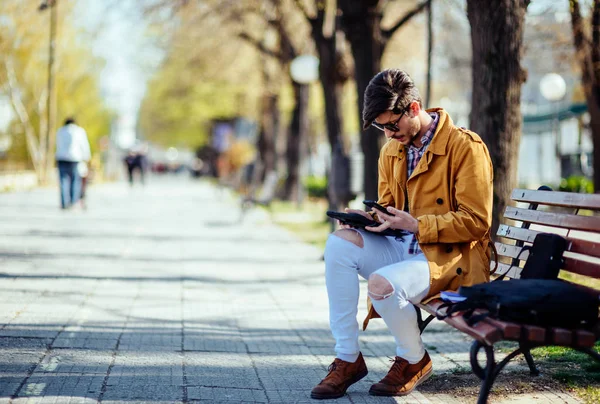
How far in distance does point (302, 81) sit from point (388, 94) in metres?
17.1

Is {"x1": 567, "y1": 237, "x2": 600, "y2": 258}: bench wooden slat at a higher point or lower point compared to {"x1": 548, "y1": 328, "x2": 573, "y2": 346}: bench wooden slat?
higher

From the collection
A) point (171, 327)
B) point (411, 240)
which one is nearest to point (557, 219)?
point (411, 240)

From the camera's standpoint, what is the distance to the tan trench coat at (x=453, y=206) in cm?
472

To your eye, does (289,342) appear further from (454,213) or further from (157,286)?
(157,286)

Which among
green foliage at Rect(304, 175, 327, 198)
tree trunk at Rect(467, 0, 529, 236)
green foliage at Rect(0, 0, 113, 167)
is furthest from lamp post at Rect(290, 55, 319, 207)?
green foliage at Rect(0, 0, 113, 167)

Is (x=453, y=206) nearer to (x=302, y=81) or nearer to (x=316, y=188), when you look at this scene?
(x=302, y=81)

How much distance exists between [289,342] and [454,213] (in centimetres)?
243

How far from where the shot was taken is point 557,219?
514 centimetres

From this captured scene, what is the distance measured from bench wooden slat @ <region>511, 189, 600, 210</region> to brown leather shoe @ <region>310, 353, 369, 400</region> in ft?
4.45

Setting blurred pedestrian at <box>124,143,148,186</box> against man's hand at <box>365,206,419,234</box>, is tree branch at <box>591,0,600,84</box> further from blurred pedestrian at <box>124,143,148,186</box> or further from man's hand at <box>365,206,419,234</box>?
blurred pedestrian at <box>124,143,148,186</box>

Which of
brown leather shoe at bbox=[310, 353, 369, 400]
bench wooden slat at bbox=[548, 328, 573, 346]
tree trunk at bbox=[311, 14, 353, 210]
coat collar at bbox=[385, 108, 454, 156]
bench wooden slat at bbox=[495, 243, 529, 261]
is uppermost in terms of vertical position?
tree trunk at bbox=[311, 14, 353, 210]

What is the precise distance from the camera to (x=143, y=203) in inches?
1086

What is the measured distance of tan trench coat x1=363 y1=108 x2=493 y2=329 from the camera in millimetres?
4719

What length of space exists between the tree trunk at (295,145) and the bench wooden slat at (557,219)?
2028cm
